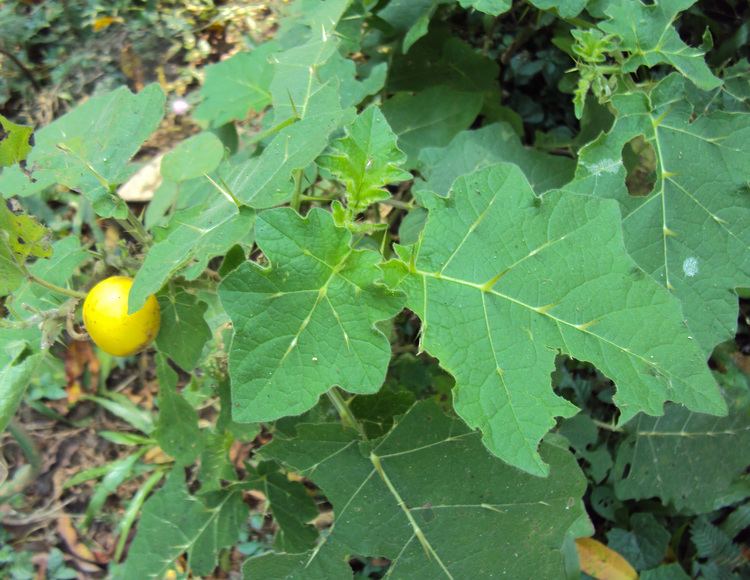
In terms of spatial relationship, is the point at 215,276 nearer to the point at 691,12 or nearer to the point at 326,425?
the point at 326,425

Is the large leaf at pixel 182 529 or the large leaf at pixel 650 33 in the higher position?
the large leaf at pixel 650 33

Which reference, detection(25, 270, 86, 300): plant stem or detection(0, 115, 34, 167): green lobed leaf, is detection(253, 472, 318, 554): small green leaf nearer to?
detection(25, 270, 86, 300): plant stem

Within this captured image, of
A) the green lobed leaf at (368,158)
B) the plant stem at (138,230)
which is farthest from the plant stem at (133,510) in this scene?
the green lobed leaf at (368,158)

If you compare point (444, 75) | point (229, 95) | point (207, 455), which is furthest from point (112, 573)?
point (444, 75)

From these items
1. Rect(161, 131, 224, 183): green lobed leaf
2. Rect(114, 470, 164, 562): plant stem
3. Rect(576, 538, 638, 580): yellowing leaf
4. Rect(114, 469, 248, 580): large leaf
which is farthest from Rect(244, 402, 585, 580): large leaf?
Rect(114, 470, 164, 562): plant stem

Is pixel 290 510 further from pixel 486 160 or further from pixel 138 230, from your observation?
Answer: pixel 486 160

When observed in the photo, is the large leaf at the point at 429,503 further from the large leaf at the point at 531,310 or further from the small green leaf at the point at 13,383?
the small green leaf at the point at 13,383
